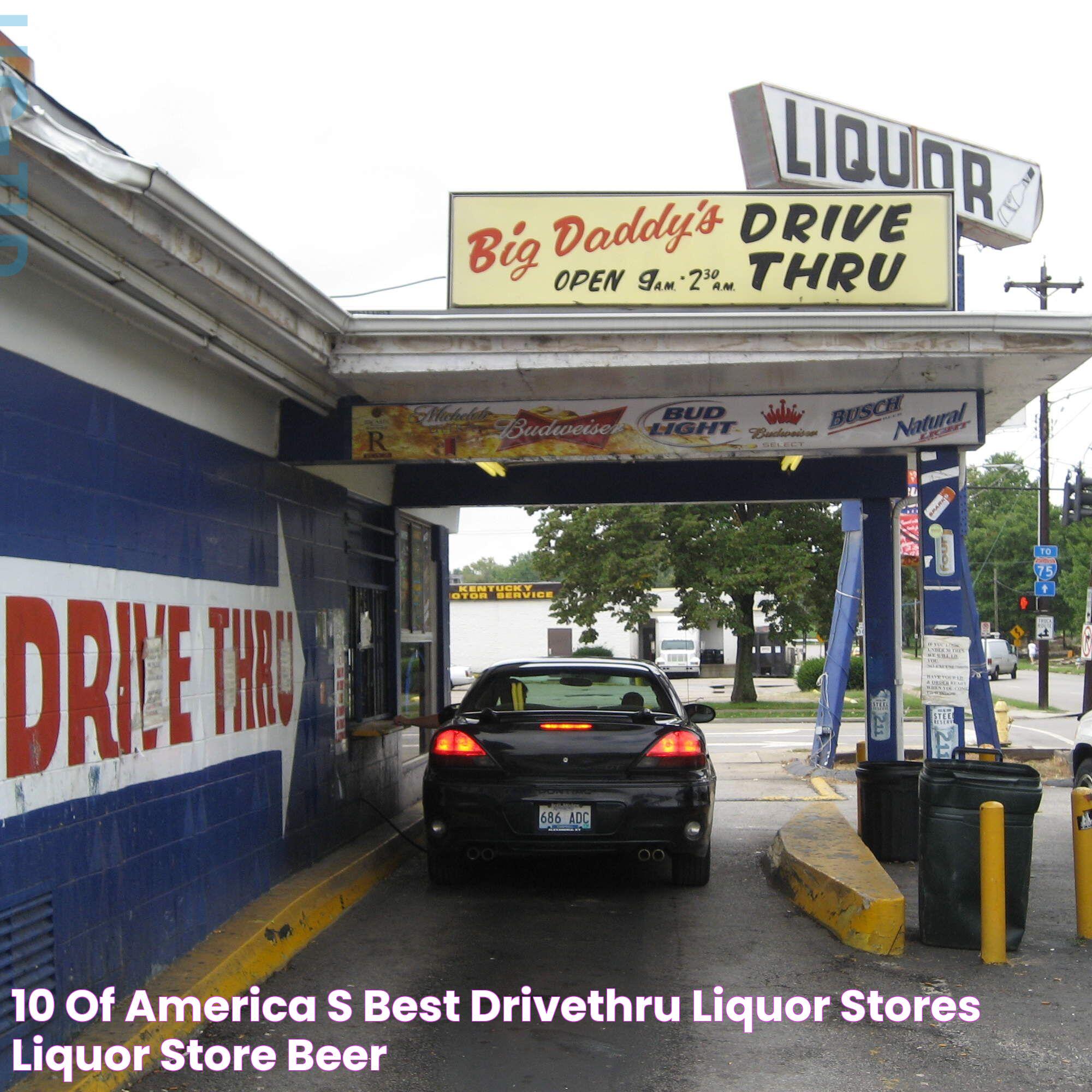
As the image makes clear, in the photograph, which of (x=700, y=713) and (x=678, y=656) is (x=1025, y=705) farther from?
(x=700, y=713)

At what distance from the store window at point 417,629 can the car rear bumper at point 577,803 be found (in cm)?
386

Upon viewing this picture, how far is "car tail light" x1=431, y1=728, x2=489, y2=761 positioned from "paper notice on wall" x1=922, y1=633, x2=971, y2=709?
3.08 metres

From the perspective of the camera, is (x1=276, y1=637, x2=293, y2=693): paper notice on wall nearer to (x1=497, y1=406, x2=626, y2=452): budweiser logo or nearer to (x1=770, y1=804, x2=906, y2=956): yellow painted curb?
(x1=497, y1=406, x2=626, y2=452): budweiser logo

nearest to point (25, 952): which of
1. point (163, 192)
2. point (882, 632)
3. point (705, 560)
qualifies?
point (163, 192)

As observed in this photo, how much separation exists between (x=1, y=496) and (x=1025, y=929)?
6077 millimetres

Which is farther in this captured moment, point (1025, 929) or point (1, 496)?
point (1025, 929)

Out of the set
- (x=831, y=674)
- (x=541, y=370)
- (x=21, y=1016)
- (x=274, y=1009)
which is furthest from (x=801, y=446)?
(x=831, y=674)

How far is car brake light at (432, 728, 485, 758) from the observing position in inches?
316

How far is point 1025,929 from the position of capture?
7.41 m

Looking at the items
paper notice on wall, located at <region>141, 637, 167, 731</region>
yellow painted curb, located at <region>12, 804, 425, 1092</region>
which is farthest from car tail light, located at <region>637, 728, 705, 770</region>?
paper notice on wall, located at <region>141, 637, 167, 731</region>

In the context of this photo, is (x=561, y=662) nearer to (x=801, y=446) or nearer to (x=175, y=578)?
(x=801, y=446)

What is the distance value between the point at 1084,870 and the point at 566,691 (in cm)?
344

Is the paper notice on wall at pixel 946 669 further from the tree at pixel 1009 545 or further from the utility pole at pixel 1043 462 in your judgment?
the tree at pixel 1009 545

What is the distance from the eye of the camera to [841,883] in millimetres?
7199
